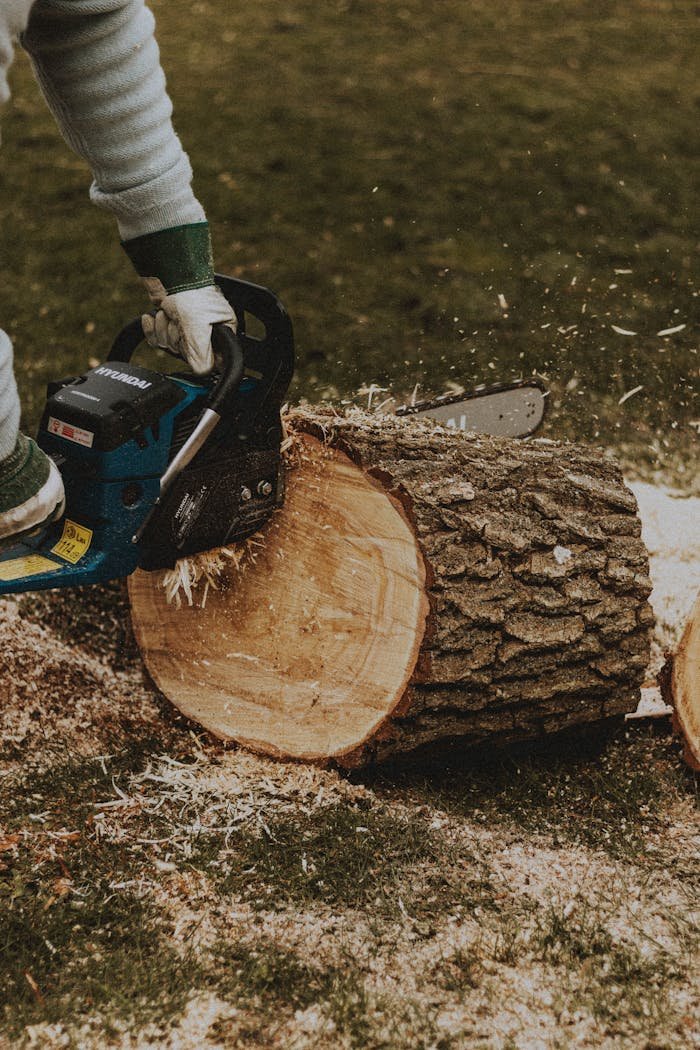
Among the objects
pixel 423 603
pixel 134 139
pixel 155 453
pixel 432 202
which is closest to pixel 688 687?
pixel 423 603

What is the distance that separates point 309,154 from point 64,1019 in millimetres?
5630

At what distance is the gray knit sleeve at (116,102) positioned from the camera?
6.65 ft

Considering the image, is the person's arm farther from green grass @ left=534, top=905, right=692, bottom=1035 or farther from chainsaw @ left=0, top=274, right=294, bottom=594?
green grass @ left=534, top=905, right=692, bottom=1035

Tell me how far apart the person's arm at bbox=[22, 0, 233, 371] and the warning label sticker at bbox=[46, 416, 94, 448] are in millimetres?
313

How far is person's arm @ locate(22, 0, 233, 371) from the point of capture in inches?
80.2

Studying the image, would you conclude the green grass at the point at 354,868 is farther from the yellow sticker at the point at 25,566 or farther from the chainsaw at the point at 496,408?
the chainsaw at the point at 496,408

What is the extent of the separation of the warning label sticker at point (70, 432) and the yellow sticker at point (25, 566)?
286 mm

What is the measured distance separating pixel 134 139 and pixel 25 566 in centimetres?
95

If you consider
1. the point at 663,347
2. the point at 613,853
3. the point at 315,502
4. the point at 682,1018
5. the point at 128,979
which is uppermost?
the point at 315,502

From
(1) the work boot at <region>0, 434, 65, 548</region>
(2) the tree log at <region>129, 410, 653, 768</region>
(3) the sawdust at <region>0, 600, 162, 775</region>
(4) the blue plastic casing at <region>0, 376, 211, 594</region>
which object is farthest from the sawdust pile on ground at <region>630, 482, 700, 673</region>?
(1) the work boot at <region>0, 434, 65, 548</region>

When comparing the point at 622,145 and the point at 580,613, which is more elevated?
the point at 580,613

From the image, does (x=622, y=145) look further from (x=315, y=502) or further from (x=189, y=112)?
(x=315, y=502)

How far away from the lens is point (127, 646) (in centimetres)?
316

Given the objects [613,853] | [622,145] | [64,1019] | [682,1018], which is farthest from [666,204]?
[64,1019]
